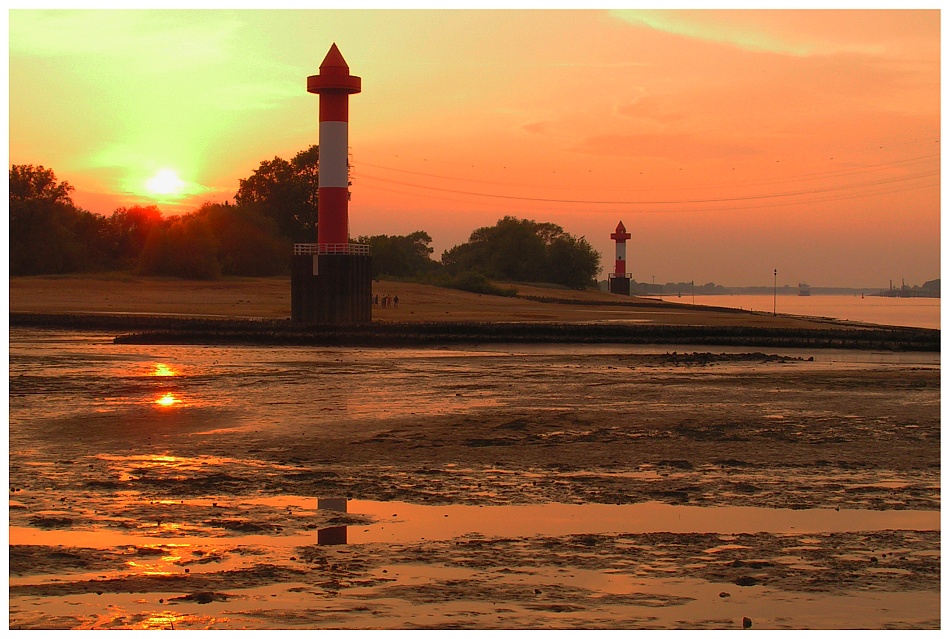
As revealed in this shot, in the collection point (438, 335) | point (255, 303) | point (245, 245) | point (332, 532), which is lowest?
point (332, 532)

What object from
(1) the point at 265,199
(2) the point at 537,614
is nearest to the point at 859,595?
(2) the point at 537,614

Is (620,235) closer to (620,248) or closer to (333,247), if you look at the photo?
(620,248)

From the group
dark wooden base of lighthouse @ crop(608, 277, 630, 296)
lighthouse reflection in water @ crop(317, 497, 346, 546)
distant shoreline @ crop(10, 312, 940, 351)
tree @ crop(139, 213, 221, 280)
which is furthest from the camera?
dark wooden base of lighthouse @ crop(608, 277, 630, 296)

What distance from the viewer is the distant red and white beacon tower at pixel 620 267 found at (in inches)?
5094

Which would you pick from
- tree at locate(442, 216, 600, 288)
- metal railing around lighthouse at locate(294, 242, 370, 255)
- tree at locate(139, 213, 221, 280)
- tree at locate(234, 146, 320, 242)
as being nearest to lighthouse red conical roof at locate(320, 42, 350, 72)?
metal railing around lighthouse at locate(294, 242, 370, 255)

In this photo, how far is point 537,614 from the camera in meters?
7.25

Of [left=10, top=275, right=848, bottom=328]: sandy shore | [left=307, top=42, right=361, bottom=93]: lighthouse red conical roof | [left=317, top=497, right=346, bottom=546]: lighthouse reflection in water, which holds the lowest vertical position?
→ [left=317, top=497, right=346, bottom=546]: lighthouse reflection in water

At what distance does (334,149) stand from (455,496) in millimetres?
38457

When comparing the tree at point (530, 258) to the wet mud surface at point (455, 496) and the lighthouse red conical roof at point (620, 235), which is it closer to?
the lighthouse red conical roof at point (620, 235)

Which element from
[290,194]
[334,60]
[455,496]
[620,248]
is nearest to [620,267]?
[620,248]

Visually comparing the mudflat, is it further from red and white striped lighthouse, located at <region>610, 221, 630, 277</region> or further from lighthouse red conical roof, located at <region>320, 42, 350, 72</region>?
red and white striped lighthouse, located at <region>610, 221, 630, 277</region>

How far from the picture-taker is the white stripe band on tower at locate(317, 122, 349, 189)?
48156 mm

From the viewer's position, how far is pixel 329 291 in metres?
48.0

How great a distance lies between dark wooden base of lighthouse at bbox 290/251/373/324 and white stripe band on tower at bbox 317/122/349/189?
315cm
